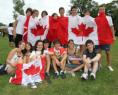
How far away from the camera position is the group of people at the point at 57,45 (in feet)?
39.1

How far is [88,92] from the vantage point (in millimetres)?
11016

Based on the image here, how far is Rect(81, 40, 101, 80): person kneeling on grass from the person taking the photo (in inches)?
467

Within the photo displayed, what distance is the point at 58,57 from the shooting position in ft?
40.9

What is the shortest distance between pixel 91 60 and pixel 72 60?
3.08 ft

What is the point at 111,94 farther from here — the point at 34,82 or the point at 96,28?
the point at 96,28

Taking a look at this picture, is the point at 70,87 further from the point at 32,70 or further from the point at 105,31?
the point at 105,31

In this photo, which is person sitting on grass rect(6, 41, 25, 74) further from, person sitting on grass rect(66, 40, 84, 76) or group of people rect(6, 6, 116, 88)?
person sitting on grass rect(66, 40, 84, 76)

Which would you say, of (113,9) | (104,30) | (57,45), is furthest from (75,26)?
(113,9)

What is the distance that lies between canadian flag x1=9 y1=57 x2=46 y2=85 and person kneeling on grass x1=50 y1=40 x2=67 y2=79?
0.41 metres

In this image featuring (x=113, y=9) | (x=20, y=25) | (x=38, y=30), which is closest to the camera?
(x=20, y=25)

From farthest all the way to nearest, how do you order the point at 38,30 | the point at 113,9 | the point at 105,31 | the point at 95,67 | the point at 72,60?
1. the point at 113,9
2. the point at 38,30
3. the point at 105,31
4. the point at 72,60
5. the point at 95,67

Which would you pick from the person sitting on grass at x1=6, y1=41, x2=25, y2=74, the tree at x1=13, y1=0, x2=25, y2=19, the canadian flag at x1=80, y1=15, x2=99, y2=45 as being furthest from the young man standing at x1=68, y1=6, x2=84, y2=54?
the tree at x1=13, y1=0, x2=25, y2=19

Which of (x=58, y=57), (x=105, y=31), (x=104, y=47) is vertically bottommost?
(x=58, y=57)

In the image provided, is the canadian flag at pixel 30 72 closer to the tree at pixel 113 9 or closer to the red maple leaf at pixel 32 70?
the red maple leaf at pixel 32 70
